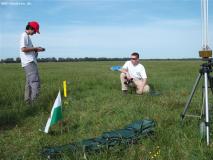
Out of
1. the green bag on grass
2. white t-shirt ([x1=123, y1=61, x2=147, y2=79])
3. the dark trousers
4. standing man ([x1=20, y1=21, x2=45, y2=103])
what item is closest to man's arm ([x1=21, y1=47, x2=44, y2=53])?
standing man ([x1=20, y1=21, x2=45, y2=103])

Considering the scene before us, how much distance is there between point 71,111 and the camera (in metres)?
7.30

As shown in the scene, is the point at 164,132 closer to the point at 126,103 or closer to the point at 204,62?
the point at 204,62

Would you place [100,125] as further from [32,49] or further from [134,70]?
[134,70]

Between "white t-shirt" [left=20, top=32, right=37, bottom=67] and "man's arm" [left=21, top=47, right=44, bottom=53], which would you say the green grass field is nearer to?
"white t-shirt" [left=20, top=32, right=37, bottom=67]

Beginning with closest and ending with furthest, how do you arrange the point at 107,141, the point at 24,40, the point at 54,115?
the point at 107,141 < the point at 54,115 < the point at 24,40

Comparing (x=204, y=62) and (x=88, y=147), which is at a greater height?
(x=204, y=62)

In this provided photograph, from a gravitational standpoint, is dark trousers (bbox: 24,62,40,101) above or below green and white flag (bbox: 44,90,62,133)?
above

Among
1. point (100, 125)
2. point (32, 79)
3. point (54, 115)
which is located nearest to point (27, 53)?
point (32, 79)

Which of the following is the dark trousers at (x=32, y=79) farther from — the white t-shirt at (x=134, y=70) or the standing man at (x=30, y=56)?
the white t-shirt at (x=134, y=70)

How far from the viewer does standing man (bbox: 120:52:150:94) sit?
10231 millimetres

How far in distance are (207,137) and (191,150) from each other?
0.34 meters

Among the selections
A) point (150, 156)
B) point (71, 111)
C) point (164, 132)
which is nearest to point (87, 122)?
point (71, 111)

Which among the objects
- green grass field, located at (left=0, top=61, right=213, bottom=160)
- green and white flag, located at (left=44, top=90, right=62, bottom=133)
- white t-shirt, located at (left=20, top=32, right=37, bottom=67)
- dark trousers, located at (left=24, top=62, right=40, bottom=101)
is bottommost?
green grass field, located at (left=0, top=61, right=213, bottom=160)

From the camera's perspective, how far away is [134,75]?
1049 cm
